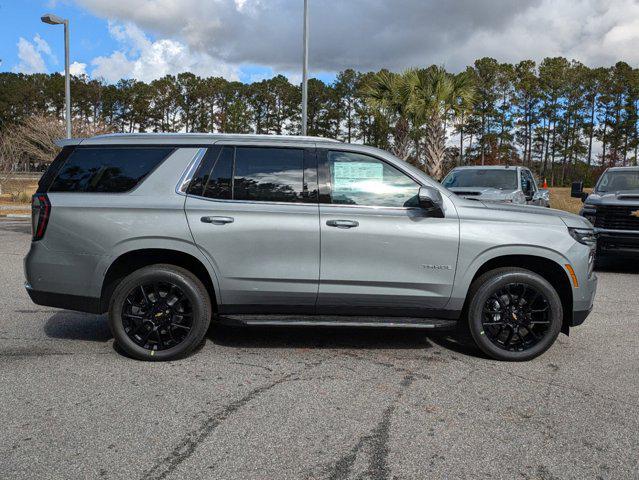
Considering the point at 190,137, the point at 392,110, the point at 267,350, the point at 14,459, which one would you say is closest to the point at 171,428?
the point at 14,459

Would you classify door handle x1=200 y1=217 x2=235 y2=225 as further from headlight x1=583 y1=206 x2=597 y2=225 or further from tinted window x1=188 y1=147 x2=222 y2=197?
headlight x1=583 y1=206 x2=597 y2=225

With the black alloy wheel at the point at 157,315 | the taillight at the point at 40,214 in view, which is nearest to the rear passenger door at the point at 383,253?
the black alloy wheel at the point at 157,315

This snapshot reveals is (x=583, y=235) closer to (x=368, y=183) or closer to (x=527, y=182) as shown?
(x=368, y=183)

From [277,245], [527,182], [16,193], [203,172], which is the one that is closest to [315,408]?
[277,245]

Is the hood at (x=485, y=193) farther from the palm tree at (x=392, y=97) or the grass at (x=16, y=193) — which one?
the grass at (x=16, y=193)

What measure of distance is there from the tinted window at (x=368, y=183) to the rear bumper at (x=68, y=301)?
2.18 metres

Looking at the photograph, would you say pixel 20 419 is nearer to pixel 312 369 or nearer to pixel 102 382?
pixel 102 382

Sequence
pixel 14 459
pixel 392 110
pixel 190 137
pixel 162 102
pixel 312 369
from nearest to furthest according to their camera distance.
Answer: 1. pixel 14 459
2. pixel 312 369
3. pixel 190 137
4. pixel 392 110
5. pixel 162 102

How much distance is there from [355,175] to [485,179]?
9069 millimetres

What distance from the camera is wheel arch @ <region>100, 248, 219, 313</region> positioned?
4.79m

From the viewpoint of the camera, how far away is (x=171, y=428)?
11.5ft

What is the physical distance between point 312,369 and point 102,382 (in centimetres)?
162

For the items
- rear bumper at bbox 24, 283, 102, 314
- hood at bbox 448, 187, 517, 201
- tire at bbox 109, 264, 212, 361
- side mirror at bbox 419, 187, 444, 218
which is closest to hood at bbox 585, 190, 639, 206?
hood at bbox 448, 187, 517, 201

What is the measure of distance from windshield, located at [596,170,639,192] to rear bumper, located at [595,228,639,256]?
1.46m
